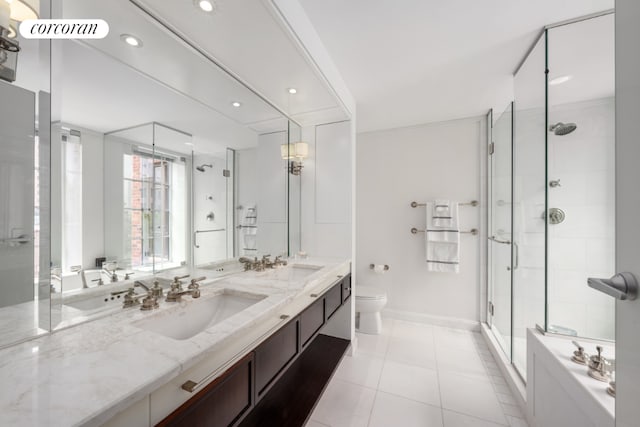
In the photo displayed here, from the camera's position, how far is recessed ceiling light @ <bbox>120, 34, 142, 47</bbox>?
1.00 meters

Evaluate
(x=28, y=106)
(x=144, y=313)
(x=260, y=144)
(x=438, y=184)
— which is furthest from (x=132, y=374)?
(x=438, y=184)

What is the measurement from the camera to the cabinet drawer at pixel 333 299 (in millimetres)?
1629

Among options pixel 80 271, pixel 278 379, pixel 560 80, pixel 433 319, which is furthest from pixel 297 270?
pixel 560 80

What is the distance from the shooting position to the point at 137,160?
1.09 meters

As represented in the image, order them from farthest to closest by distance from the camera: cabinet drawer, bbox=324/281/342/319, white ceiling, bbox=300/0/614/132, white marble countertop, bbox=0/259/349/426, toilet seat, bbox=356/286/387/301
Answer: toilet seat, bbox=356/286/387/301, cabinet drawer, bbox=324/281/342/319, white ceiling, bbox=300/0/614/132, white marble countertop, bbox=0/259/349/426

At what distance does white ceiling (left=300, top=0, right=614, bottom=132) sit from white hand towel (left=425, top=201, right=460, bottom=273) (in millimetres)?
1131

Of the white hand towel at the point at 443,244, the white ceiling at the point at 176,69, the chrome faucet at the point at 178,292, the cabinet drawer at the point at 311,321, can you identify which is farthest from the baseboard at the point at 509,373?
the white ceiling at the point at 176,69

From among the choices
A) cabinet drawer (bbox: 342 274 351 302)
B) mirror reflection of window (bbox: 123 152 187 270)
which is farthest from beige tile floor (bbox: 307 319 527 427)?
mirror reflection of window (bbox: 123 152 187 270)

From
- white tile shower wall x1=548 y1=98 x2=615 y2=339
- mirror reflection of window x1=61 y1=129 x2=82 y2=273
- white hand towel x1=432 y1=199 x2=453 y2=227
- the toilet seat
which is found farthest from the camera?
white hand towel x1=432 y1=199 x2=453 y2=227

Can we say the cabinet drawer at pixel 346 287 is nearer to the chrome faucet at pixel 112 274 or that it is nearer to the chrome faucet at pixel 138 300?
the chrome faucet at pixel 138 300

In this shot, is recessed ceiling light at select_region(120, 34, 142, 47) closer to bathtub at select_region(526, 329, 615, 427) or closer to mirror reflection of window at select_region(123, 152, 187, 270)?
mirror reflection of window at select_region(123, 152, 187, 270)

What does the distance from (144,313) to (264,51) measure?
135cm

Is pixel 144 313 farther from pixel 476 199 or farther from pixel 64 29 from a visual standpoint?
pixel 476 199

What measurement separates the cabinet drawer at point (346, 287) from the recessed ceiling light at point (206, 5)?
1850mm
